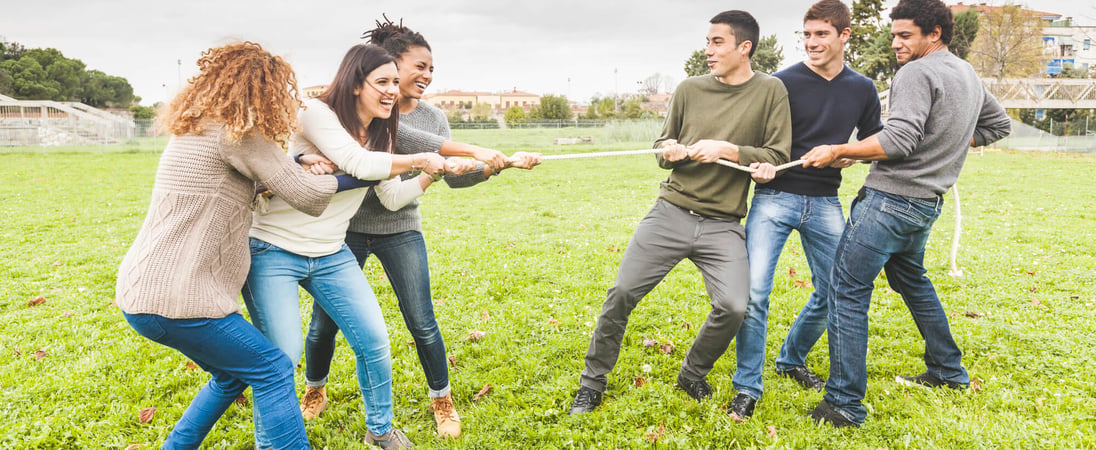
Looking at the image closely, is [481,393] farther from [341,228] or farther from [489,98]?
[489,98]

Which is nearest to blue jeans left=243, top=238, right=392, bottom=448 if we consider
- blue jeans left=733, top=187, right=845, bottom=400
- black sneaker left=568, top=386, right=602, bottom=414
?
black sneaker left=568, top=386, right=602, bottom=414

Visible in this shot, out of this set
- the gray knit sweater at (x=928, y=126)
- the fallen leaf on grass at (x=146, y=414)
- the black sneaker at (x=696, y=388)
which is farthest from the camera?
the black sneaker at (x=696, y=388)

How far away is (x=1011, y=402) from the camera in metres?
4.12

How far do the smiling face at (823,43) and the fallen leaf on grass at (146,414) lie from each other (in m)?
4.82

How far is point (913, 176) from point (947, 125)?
327 mm

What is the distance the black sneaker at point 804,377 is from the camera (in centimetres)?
448

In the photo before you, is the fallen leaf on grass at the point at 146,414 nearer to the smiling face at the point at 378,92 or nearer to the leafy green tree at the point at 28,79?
the smiling face at the point at 378,92

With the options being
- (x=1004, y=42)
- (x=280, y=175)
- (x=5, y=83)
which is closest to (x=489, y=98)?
(x=5, y=83)

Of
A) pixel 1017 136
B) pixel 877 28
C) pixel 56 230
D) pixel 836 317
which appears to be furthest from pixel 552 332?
pixel 877 28

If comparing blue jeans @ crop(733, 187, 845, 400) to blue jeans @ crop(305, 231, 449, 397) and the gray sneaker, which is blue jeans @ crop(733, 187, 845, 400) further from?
the gray sneaker

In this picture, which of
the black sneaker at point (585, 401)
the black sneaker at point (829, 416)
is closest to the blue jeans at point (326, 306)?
the black sneaker at point (585, 401)

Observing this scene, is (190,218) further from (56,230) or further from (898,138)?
(56,230)

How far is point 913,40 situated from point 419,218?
122 inches

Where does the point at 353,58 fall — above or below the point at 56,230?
above
